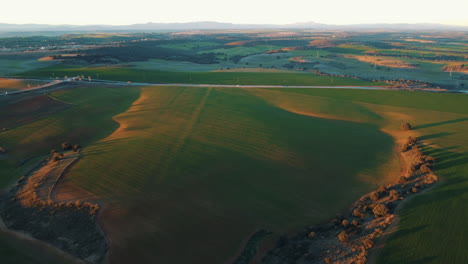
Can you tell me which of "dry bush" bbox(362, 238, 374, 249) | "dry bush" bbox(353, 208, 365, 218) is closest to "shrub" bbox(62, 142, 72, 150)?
"dry bush" bbox(353, 208, 365, 218)

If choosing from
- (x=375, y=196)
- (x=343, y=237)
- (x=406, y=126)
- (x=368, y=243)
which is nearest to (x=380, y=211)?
(x=375, y=196)

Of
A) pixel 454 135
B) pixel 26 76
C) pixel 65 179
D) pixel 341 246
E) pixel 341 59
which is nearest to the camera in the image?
pixel 341 246

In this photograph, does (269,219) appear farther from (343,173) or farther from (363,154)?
(363,154)

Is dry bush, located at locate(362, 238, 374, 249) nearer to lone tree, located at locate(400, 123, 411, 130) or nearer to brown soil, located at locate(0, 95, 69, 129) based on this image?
lone tree, located at locate(400, 123, 411, 130)

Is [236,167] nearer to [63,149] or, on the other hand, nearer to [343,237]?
[343,237]

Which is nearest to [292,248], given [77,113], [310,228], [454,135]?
[310,228]

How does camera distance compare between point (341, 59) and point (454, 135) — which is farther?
point (341, 59)

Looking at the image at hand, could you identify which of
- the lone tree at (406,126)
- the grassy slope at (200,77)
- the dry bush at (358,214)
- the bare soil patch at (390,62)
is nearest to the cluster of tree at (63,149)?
the dry bush at (358,214)
